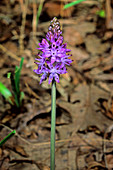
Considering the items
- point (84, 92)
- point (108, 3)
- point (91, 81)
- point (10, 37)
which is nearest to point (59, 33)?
point (84, 92)

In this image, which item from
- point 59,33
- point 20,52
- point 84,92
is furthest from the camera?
point 20,52

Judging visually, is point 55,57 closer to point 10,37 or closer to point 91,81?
point 91,81

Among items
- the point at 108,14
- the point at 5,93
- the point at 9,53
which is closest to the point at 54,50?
the point at 5,93

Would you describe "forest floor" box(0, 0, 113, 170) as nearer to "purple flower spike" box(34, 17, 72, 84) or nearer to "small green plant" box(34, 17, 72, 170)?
"small green plant" box(34, 17, 72, 170)

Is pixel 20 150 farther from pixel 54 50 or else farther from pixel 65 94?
pixel 54 50

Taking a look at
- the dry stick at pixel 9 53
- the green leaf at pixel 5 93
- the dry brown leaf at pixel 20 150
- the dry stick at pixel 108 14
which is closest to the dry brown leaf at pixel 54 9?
the dry stick at pixel 108 14

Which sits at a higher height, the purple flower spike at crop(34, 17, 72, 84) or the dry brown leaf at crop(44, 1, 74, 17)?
the dry brown leaf at crop(44, 1, 74, 17)

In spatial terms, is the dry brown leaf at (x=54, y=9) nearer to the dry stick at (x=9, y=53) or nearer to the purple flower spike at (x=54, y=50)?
the dry stick at (x=9, y=53)

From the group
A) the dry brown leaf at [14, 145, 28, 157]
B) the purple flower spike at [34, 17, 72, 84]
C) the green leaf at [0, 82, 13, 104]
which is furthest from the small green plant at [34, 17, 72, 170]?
the green leaf at [0, 82, 13, 104]
